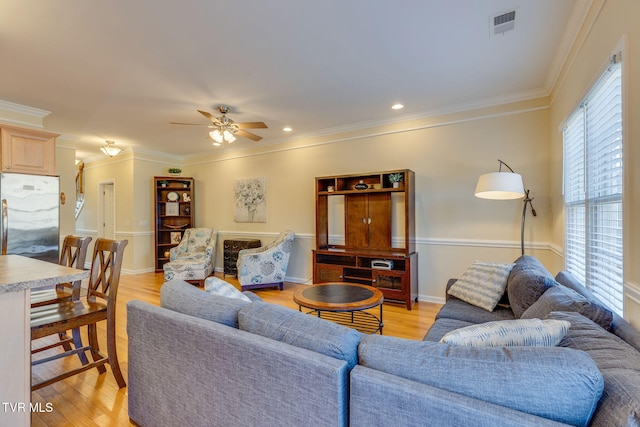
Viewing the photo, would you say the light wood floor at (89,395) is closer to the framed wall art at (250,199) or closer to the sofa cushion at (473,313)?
the sofa cushion at (473,313)

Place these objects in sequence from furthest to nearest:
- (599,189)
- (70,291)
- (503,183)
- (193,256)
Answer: (193,256) < (503,183) < (70,291) < (599,189)

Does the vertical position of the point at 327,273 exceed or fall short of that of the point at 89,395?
it exceeds it

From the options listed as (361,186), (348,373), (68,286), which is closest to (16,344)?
(68,286)

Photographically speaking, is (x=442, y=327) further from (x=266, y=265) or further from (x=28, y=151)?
(x=28, y=151)

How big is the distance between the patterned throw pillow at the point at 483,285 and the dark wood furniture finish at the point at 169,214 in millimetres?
5568

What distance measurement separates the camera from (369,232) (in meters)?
4.35

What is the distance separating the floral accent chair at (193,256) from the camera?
5004 mm

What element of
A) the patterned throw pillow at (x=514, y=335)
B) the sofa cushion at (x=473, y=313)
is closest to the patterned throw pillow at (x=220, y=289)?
the patterned throw pillow at (x=514, y=335)

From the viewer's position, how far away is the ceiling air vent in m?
2.11

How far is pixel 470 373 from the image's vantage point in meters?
0.88

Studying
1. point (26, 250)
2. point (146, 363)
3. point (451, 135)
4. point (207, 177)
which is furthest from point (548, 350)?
point (207, 177)

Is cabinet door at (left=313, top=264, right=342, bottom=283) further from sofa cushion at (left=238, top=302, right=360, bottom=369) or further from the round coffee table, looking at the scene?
sofa cushion at (left=238, top=302, right=360, bottom=369)

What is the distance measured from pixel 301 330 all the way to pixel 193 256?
16.5ft

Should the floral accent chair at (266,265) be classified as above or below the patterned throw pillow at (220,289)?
below
